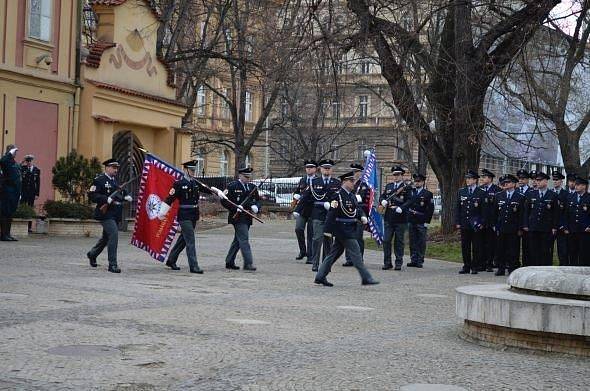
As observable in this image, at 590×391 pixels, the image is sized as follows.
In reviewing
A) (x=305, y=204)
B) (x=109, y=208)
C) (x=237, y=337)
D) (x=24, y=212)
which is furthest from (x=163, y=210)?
(x=237, y=337)

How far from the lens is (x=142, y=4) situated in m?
33.2

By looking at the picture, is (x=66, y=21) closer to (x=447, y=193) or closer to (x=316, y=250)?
(x=447, y=193)

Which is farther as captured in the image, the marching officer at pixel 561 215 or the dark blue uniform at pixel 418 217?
the dark blue uniform at pixel 418 217

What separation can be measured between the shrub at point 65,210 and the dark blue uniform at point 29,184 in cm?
58

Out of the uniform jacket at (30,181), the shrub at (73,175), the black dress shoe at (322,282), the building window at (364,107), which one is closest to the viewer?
the black dress shoe at (322,282)

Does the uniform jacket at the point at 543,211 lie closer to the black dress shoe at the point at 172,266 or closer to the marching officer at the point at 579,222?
the marching officer at the point at 579,222

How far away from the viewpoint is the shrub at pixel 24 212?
2517 centimetres

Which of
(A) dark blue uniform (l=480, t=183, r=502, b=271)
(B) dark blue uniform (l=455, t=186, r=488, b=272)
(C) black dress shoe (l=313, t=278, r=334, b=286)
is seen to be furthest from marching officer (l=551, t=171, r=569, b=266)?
(C) black dress shoe (l=313, t=278, r=334, b=286)

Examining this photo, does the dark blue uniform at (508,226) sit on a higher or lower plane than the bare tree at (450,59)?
lower

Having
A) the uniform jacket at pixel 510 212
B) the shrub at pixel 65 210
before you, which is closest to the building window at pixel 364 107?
the shrub at pixel 65 210

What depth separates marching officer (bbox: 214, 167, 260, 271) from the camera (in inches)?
739

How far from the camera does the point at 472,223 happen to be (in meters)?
20.6

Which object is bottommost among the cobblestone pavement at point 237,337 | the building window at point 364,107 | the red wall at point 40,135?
the cobblestone pavement at point 237,337

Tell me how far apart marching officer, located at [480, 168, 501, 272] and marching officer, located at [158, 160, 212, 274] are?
5.78m
